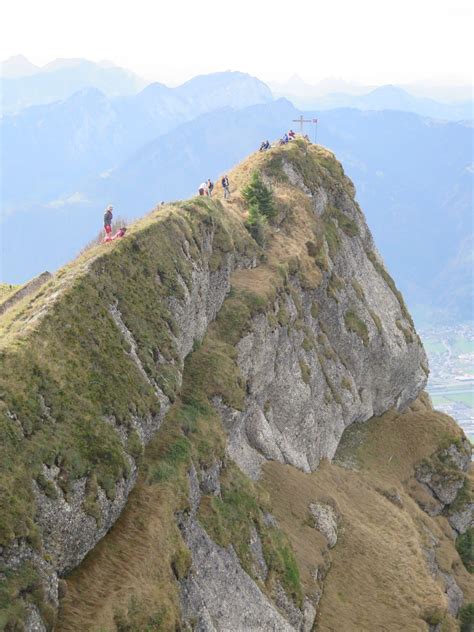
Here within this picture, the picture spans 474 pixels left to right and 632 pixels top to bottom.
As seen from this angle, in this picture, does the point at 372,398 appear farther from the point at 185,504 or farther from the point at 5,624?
the point at 5,624

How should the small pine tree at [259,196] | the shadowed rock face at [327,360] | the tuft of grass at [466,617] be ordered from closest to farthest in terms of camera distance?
the shadowed rock face at [327,360] < the tuft of grass at [466,617] < the small pine tree at [259,196]

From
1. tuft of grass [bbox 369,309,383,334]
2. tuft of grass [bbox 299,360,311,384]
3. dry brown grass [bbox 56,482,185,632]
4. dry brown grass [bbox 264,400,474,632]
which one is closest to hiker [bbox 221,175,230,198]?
tuft of grass [bbox 299,360,311,384]

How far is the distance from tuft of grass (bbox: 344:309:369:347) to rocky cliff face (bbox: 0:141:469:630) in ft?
1.02

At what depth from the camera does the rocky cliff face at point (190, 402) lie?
26.5 metres

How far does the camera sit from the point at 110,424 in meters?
31.2

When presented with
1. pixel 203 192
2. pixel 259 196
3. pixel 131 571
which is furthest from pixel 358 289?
pixel 131 571

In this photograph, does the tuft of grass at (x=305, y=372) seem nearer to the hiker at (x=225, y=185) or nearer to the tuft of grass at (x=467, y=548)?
the hiker at (x=225, y=185)

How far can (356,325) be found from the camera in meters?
73.4

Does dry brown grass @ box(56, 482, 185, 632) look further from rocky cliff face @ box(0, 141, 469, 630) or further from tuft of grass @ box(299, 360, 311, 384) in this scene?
tuft of grass @ box(299, 360, 311, 384)

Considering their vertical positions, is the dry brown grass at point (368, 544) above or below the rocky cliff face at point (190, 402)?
below

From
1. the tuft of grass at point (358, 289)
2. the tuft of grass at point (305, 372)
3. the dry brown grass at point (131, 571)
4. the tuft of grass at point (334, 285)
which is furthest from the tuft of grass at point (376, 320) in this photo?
the dry brown grass at point (131, 571)

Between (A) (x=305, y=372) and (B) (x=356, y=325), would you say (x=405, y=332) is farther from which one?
(A) (x=305, y=372)

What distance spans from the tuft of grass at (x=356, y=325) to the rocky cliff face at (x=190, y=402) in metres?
0.31

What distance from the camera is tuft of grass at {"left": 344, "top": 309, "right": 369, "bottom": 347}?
2867 inches
